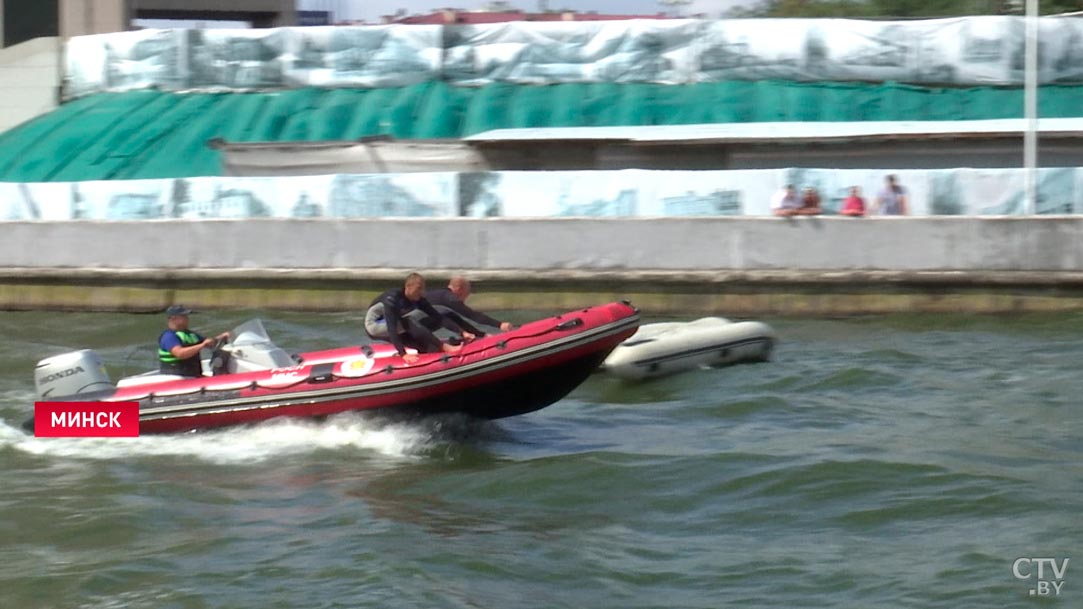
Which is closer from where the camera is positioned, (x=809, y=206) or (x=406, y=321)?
(x=406, y=321)

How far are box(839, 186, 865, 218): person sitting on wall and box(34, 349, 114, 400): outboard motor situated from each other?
418 inches

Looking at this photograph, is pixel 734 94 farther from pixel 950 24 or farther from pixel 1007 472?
pixel 1007 472

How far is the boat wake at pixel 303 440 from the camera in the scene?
1296 centimetres

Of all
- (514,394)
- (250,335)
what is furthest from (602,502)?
(250,335)

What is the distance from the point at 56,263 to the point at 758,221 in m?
10.5

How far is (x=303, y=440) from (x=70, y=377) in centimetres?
222

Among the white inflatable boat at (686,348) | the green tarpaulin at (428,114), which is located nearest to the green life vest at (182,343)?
the white inflatable boat at (686,348)

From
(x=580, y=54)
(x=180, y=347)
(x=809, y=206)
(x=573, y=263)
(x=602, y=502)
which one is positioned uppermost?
(x=580, y=54)

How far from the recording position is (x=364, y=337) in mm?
19328

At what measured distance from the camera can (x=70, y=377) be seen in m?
13.5

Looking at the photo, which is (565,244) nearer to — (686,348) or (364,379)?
(686,348)

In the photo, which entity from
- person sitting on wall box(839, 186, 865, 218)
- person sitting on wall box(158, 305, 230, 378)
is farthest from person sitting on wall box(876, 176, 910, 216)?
person sitting on wall box(158, 305, 230, 378)

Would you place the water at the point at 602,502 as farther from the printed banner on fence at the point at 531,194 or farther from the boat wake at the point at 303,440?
the printed banner on fence at the point at 531,194

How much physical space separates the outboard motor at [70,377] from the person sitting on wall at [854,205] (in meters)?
10.6
